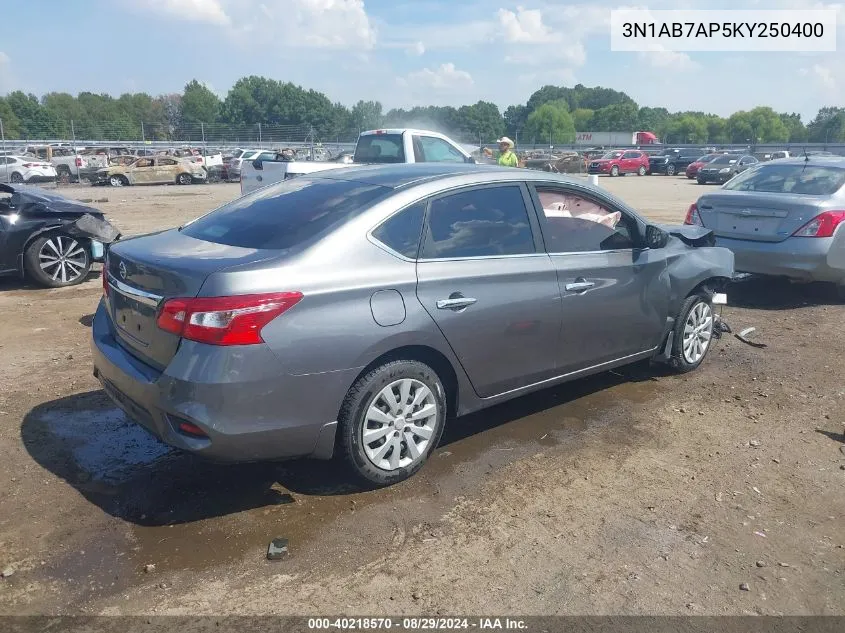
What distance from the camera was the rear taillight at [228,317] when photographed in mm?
3234

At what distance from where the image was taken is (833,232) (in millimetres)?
7574

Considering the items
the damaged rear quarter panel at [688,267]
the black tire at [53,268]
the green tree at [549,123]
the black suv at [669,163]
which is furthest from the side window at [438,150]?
the green tree at [549,123]

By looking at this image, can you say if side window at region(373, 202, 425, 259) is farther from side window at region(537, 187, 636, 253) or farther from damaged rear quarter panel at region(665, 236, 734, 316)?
damaged rear quarter panel at region(665, 236, 734, 316)

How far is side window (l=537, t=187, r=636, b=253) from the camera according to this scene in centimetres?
458

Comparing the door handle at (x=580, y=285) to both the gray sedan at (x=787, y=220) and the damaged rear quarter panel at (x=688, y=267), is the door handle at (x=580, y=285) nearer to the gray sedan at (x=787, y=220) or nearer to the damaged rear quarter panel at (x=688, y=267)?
the damaged rear quarter panel at (x=688, y=267)

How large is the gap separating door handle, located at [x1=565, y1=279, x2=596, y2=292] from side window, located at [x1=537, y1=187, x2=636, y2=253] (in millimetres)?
215

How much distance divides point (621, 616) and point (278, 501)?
1816 millimetres

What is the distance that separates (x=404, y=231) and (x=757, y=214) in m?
5.61

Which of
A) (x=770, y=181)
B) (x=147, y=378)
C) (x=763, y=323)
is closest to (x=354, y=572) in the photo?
(x=147, y=378)

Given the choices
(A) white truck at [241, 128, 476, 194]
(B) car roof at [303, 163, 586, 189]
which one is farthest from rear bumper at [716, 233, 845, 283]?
(A) white truck at [241, 128, 476, 194]

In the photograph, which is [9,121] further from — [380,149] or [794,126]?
[794,126]

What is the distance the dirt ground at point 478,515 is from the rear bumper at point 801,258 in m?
2.55

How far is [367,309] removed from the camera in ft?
11.6

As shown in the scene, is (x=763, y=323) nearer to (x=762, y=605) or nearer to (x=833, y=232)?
(x=833, y=232)
